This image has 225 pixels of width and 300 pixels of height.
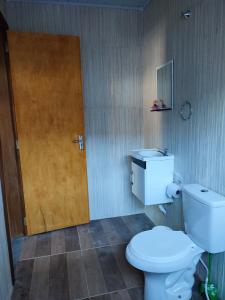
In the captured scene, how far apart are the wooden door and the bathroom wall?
0.90 metres

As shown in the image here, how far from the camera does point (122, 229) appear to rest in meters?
2.63

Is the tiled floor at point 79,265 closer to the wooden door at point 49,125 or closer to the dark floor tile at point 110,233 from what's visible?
the dark floor tile at point 110,233

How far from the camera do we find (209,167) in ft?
5.36

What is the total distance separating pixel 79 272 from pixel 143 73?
2203mm

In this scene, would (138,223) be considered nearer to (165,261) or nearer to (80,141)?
(80,141)

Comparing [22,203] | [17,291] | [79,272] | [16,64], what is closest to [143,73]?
[16,64]

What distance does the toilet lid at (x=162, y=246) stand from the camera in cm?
138

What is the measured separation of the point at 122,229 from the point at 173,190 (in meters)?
0.91

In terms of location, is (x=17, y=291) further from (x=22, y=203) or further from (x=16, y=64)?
(x=16, y=64)

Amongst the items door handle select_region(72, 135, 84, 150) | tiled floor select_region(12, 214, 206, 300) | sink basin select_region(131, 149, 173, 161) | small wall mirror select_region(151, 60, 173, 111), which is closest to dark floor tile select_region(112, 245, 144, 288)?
Result: tiled floor select_region(12, 214, 206, 300)

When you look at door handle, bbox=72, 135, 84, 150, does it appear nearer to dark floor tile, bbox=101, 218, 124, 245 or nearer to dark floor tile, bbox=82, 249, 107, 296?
dark floor tile, bbox=101, 218, 124, 245

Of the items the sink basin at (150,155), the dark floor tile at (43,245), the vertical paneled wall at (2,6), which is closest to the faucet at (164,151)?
the sink basin at (150,155)

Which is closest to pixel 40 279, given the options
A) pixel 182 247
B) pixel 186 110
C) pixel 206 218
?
pixel 182 247

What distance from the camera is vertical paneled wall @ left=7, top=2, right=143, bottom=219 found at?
8.11 feet
